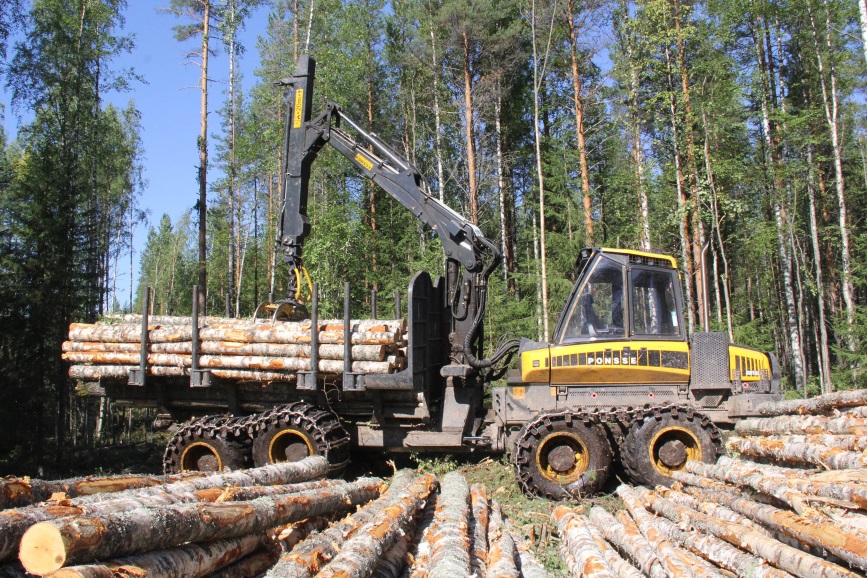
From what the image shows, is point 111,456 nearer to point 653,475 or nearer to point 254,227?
point 653,475

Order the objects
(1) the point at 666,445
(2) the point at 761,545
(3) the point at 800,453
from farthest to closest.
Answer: (1) the point at 666,445 → (3) the point at 800,453 → (2) the point at 761,545

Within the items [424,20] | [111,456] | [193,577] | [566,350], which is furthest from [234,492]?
[424,20]

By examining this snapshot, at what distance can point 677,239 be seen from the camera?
91.5ft

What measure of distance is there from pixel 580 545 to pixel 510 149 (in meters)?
26.5

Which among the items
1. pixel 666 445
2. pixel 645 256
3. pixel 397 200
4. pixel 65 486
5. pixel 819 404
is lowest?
pixel 666 445

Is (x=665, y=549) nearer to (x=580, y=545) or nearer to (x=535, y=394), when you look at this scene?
(x=580, y=545)

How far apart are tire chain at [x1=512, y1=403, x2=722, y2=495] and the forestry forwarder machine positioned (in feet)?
0.06

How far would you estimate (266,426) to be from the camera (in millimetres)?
9211

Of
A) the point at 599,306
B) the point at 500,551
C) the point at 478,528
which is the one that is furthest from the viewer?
the point at 599,306

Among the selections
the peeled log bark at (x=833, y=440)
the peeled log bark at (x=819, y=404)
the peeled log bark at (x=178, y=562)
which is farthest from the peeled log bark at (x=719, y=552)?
the peeled log bark at (x=178, y=562)

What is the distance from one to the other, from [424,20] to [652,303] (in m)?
20.2

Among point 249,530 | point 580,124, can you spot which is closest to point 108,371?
point 249,530

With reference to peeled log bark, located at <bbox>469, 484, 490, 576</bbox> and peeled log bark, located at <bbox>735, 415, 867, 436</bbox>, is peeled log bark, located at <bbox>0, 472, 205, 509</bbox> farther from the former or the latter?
peeled log bark, located at <bbox>735, 415, 867, 436</bbox>

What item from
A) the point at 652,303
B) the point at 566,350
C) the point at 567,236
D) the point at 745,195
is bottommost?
the point at 566,350
